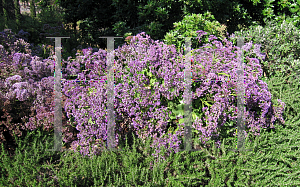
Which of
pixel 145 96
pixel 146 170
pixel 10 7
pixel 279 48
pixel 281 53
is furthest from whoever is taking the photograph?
pixel 10 7

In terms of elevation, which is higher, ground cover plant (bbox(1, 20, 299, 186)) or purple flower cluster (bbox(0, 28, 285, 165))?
purple flower cluster (bbox(0, 28, 285, 165))

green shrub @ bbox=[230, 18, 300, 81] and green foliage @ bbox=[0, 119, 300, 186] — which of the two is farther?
green shrub @ bbox=[230, 18, 300, 81]

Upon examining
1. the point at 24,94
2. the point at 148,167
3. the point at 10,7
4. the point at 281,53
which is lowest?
the point at 148,167

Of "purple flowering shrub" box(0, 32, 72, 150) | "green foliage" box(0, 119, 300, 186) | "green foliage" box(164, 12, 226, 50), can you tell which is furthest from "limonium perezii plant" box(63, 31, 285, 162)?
"green foliage" box(164, 12, 226, 50)

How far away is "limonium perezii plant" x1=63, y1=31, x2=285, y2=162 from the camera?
105 inches

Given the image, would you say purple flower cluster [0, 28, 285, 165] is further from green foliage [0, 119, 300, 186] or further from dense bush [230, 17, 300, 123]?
dense bush [230, 17, 300, 123]

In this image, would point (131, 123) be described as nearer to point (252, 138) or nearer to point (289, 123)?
point (252, 138)

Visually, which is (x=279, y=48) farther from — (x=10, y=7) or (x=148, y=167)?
(x=10, y=7)

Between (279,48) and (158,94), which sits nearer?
(158,94)

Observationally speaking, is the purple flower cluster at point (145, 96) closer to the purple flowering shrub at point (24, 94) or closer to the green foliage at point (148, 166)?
the purple flowering shrub at point (24, 94)

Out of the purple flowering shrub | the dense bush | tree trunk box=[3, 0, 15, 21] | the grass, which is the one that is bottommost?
the grass

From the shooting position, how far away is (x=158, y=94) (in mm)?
2670

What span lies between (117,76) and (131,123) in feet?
1.98

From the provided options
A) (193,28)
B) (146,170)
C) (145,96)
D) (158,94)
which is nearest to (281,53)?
(193,28)
